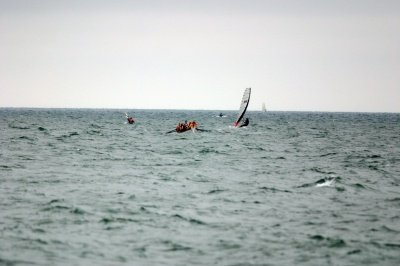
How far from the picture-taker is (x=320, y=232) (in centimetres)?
1584

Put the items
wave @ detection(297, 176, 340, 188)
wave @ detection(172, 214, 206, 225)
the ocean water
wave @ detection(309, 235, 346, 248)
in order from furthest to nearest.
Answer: wave @ detection(297, 176, 340, 188)
wave @ detection(172, 214, 206, 225)
wave @ detection(309, 235, 346, 248)
the ocean water

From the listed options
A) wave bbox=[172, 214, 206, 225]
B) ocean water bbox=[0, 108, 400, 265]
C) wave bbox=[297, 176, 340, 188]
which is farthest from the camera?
wave bbox=[297, 176, 340, 188]

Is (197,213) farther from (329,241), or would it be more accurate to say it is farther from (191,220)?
(329,241)

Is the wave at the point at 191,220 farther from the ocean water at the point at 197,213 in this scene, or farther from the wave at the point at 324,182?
the wave at the point at 324,182

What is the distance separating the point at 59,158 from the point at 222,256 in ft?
85.0

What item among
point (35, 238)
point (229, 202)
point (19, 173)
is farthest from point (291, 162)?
point (35, 238)

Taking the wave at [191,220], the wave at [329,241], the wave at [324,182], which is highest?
the wave at [324,182]

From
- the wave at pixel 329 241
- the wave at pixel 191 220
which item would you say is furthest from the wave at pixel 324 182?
the wave at pixel 329 241

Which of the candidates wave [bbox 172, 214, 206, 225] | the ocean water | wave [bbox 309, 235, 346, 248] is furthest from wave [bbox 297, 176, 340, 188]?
wave [bbox 309, 235, 346, 248]

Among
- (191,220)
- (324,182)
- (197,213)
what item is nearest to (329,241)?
(191,220)

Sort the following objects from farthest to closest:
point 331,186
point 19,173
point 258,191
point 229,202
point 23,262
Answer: point 19,173 < point 331,186 < point 258,191 < point 229,202 < point 23,262

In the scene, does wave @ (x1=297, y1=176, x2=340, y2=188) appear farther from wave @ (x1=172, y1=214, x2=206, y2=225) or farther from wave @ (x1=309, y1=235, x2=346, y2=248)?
wave @ (x1=309, y1=235, x2=346, y2=248)

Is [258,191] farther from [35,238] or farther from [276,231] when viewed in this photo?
[35,238]

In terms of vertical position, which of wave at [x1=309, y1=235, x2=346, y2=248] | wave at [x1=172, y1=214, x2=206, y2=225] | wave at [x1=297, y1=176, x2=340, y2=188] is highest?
wave at [x1=297, y1=176, x2=340, y2=188]
